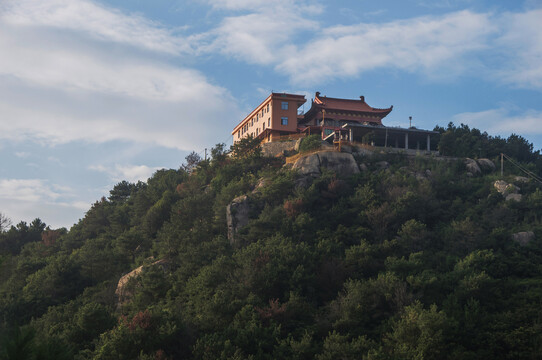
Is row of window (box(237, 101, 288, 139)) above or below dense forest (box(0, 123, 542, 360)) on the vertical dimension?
above

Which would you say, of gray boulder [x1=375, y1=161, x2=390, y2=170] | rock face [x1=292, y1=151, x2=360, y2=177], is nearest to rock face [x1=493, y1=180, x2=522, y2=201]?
gray boulder [x1=375, y1=161, x2=390, y2=170]

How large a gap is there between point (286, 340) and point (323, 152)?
21.3 m

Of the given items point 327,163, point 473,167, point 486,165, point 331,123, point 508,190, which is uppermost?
point 331,123

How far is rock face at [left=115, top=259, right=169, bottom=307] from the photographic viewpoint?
36153 mm

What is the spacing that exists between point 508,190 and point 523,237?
729cm

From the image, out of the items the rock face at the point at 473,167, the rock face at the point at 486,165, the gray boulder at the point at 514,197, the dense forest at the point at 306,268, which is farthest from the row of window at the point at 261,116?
the gray boulder at the point at 514,197

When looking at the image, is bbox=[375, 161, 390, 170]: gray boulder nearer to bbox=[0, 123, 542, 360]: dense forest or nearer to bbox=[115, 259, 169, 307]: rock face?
bbox=[0, 123, 542, 360]: dense forest

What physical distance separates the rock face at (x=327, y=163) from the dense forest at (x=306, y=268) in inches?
46.1

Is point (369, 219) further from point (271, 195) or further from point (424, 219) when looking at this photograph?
point (271, 195)

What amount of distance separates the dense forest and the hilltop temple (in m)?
3.78

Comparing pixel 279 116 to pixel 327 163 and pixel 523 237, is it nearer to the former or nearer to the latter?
pixel 327 163

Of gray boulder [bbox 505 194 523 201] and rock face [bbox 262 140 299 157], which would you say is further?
rock face [bbox 262 140 299 157]

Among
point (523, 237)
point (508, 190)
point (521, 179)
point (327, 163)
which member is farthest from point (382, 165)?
point (523, 237)

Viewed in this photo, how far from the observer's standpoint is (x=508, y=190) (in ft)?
140
